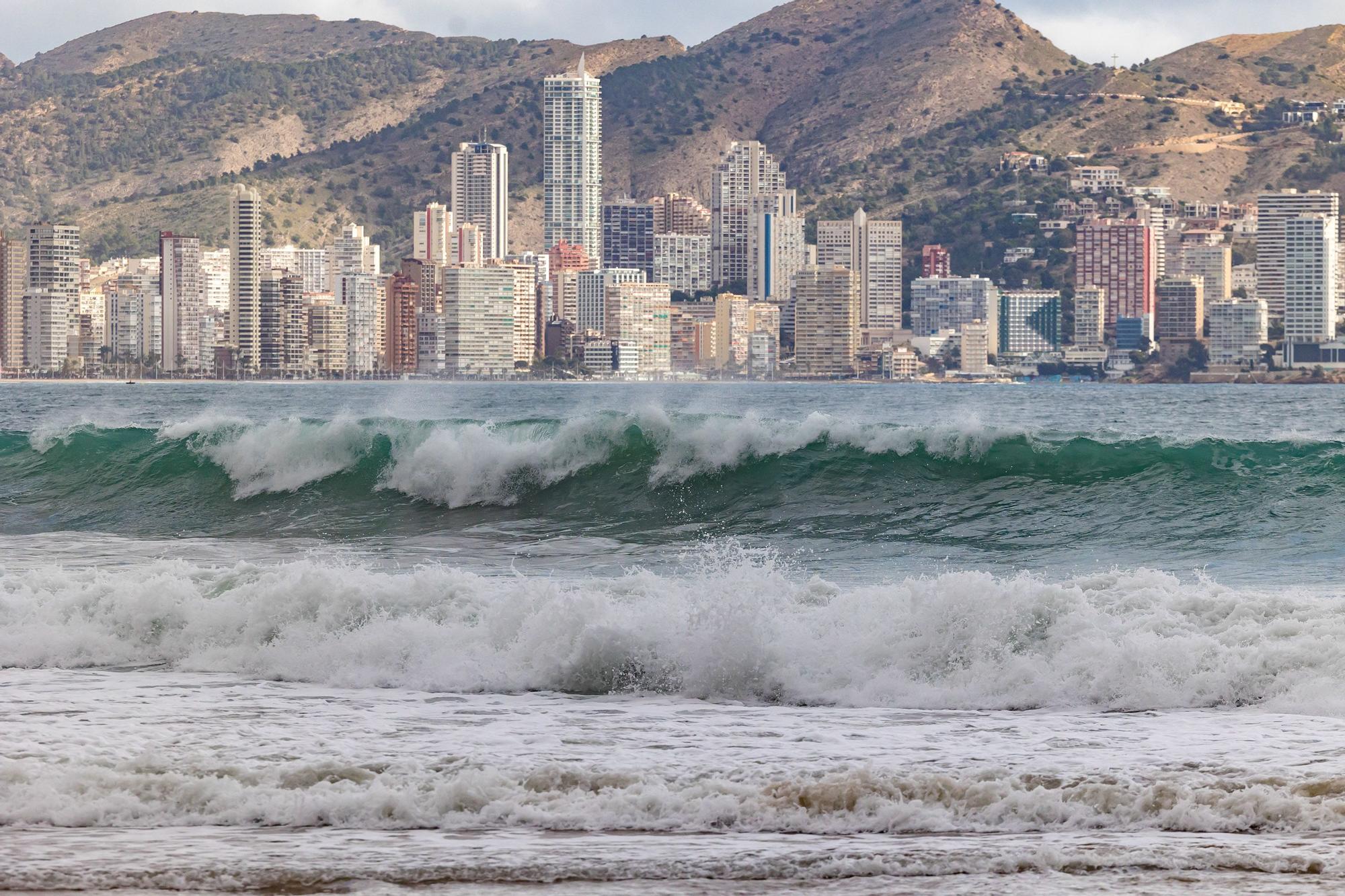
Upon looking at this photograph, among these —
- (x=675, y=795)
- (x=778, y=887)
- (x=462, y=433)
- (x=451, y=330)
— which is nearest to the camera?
(x=778, y=887)

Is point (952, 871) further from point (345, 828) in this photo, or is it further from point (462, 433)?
point (462, 433)

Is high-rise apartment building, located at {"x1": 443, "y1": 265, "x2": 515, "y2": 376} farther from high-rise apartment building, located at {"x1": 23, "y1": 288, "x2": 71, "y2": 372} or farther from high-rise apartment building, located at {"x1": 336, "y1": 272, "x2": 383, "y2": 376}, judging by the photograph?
high-rise apartment building, located at {"x1": 23, "y1": 288, "x2": 71, "y2": 372}

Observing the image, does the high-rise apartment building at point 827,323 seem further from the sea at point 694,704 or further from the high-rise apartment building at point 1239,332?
the sea at point 694,704

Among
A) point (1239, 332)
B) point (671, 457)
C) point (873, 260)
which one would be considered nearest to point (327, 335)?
point (873, 260)

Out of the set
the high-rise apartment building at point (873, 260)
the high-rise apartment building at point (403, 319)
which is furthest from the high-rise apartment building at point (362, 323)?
the high-rise apartment building at point (873, 260)

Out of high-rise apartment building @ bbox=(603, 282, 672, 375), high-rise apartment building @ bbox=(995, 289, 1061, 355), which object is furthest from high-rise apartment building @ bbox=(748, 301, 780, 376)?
high-rise apartment building @ bbox=(995, 289, 1061, 355)

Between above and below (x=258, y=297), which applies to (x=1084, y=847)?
below

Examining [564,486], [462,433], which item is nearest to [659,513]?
[564,486]
